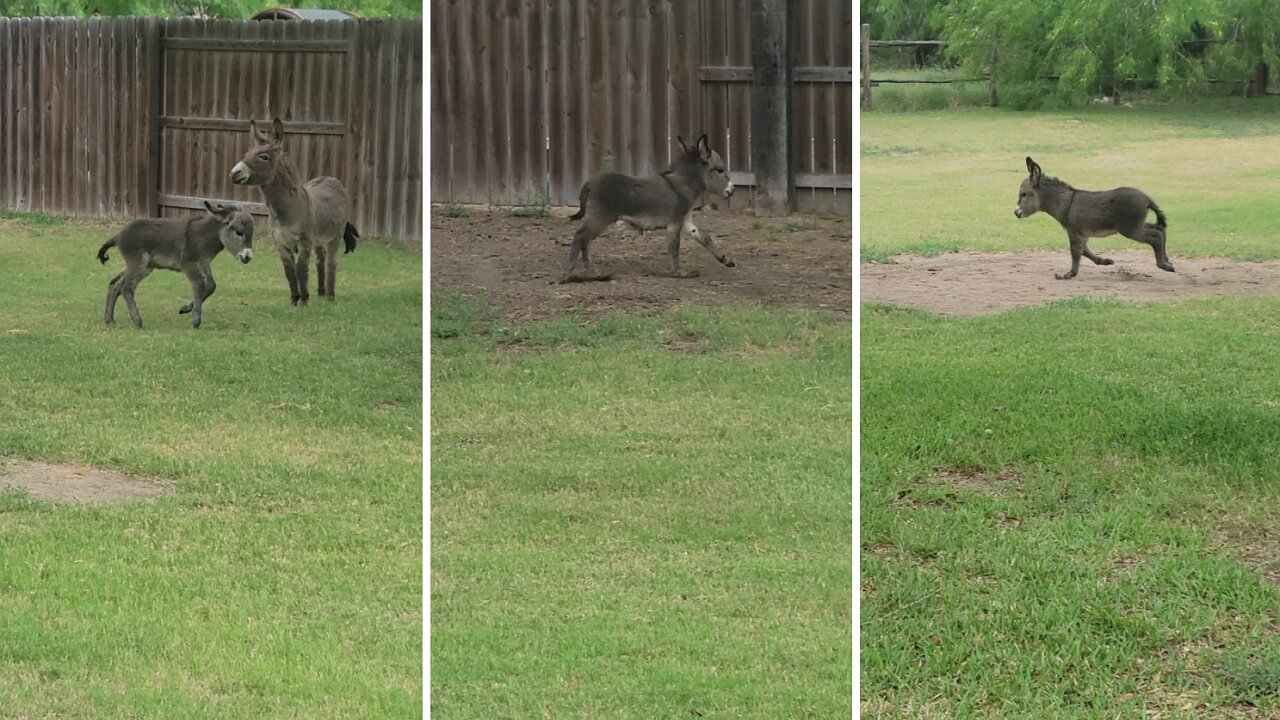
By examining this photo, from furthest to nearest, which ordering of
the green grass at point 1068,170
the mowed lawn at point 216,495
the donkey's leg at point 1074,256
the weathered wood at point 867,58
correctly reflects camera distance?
the donkey's leg at point 1074,256 → the green grass at point 1068,170 → the weathered wood at point 867,58 → the mowed lawn at point 216,495

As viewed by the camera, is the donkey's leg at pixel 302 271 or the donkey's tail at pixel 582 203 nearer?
the donkey's tail at pixel 582 203

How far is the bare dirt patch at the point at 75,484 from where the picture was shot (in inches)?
129

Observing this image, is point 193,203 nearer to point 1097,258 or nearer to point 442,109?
point 442,109

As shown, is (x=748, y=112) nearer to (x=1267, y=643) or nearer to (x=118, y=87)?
(x=1267, y=643)

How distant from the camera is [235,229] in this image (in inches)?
134

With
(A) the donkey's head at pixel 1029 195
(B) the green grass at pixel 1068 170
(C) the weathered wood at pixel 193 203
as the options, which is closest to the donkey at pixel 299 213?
(C) the weathered wood at pixel 193 203

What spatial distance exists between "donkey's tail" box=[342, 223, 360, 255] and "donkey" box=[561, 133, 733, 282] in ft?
3.14

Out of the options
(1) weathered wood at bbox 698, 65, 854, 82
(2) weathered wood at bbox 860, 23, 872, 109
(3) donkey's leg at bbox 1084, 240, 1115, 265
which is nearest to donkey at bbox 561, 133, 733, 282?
(1) weathered wood at bbox 698, 65, 854, 82

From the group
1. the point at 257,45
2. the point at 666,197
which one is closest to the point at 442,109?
the point at 666,197

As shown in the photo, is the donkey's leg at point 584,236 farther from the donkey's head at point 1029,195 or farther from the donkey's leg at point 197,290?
the donkey's head at point 1029,195

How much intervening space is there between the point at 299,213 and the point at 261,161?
0.13 meters

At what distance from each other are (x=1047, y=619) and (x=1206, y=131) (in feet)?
5.22

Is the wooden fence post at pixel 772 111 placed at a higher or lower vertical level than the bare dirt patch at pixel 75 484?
higher

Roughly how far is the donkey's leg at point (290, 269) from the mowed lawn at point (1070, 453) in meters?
1.23
